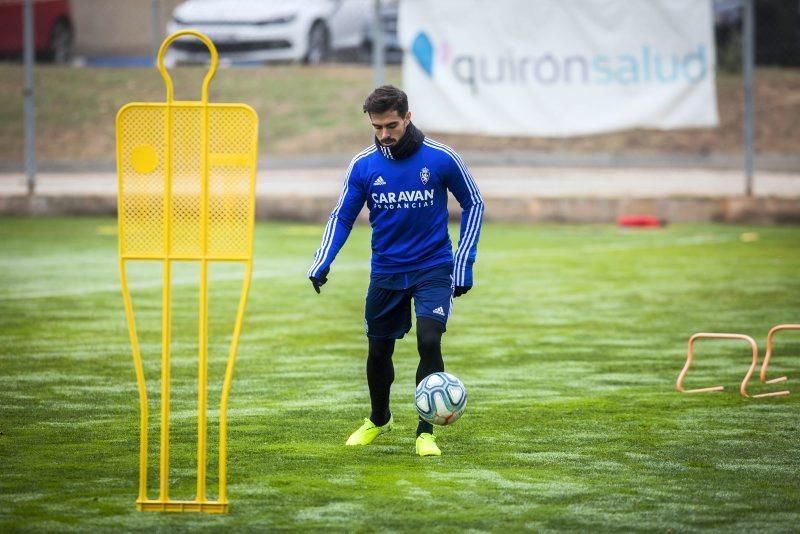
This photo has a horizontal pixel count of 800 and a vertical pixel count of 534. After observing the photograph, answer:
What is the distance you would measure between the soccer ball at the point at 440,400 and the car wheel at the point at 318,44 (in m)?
17.9

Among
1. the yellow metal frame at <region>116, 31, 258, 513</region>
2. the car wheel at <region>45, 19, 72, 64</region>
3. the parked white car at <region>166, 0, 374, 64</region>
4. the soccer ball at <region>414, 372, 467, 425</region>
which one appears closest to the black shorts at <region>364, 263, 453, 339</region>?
the soccer ball at <region>414, 372, 467, 425</region>

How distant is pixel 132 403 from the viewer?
9102 mm

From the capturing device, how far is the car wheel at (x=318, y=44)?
2502 centimetres

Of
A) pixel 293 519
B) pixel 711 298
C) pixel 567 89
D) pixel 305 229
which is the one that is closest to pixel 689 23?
pixel 567 89

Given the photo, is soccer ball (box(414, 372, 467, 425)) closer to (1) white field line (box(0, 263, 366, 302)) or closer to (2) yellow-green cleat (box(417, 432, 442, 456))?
(2) yellow-green cleat (box(417, 432, 442, 456))

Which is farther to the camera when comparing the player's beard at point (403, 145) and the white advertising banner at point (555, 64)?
the white advertising banner at point (555, 64)

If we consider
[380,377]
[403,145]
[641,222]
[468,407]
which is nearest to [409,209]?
[403,145]

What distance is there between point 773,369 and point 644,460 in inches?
120

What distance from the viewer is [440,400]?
760 centimetres

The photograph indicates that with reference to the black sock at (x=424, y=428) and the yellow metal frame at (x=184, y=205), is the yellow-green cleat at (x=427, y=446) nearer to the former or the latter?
the black sock at (x=424, y=428)

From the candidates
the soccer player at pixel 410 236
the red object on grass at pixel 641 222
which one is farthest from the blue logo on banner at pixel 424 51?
the soccer player at pixel 410 236

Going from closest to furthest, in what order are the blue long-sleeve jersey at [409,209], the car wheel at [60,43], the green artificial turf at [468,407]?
1. the green artificial turf at [468,407]
2. the blue long-sleeve jersey at [409,209]
3. the car wheel at [60,43]

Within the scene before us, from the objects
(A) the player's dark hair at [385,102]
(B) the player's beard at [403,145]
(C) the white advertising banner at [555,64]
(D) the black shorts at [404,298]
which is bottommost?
(D) the black shorts at [404,298]

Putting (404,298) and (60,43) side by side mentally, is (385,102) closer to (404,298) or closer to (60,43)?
(404,298)
